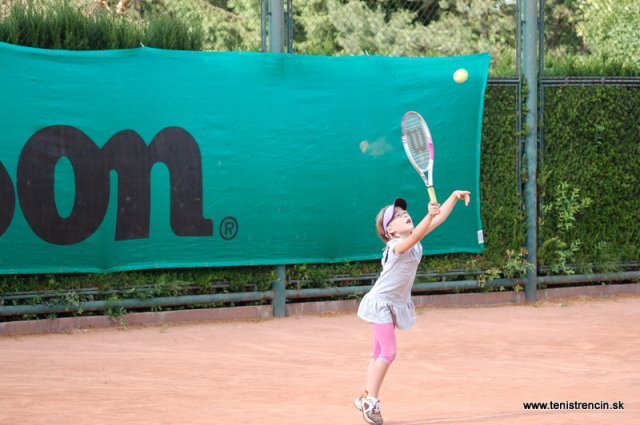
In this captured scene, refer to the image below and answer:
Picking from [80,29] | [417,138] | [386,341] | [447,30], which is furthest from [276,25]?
[386,341]

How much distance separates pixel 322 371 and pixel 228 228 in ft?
8.59

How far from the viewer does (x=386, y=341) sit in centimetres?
564

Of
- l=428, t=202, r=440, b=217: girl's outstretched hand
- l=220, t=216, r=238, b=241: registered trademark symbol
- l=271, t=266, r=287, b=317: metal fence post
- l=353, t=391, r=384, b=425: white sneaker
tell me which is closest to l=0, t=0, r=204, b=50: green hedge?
l=220, t=216, r=238, b=241: registered trademark symbol

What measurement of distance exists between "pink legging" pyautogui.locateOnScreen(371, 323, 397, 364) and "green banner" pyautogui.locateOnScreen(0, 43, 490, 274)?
13.3 feet

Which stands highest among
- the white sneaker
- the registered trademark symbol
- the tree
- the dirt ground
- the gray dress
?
the tree

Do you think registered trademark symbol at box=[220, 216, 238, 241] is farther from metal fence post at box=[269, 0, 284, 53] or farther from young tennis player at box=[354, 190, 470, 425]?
young tennis player at box=[354, 190, 470, 425]

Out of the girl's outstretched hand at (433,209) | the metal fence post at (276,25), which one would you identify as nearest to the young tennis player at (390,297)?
the girl's outstretched hand at (433,209)

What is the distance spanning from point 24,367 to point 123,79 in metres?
3.00

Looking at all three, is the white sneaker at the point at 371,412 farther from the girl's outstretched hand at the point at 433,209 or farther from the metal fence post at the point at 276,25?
the metal fence post at the point at 276,25

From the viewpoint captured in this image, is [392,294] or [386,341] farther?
[392,294]

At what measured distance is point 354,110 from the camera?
10.0 metres

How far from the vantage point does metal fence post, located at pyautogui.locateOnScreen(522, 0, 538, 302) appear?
10727mm

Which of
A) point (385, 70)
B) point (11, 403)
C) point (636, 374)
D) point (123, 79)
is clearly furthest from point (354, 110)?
point (11, 403)

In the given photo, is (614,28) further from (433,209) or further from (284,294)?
(433,209)
